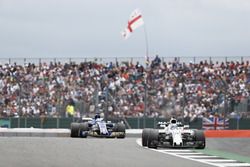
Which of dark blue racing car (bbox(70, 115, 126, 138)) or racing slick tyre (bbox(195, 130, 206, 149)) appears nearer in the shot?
racing slick tyre (bbox(195, 130, 206, 149))

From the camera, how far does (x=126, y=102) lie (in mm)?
35062

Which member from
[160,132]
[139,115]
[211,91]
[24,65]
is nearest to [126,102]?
[139,115]

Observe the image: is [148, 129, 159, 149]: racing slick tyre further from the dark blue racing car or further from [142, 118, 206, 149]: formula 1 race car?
the dark blue racing car

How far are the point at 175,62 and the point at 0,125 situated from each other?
436 inches

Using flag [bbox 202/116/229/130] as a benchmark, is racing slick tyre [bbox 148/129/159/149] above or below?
below

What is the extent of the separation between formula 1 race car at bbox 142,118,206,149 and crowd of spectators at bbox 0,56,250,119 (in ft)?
42.0

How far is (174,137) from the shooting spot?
20.9m

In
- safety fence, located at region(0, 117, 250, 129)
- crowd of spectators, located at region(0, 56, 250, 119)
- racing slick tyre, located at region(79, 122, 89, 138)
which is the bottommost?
racing slick tyre, located at region(79, 122, 89, 138)

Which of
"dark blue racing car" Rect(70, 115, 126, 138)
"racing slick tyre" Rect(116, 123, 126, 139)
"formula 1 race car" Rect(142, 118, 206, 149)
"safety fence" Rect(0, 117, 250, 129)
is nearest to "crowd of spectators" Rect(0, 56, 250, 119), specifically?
"safety fence" Rect(0, 117, 250, 129)

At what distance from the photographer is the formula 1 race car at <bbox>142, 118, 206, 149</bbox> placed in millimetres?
20484

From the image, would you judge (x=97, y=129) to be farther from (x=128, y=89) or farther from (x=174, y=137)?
(x=128, y=89)

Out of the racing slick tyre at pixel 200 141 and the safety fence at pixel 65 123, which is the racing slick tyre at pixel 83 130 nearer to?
the safety fence at pixel 65 123

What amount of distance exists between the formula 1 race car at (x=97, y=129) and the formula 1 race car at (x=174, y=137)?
22.4 feet

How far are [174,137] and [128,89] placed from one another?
633 inches
